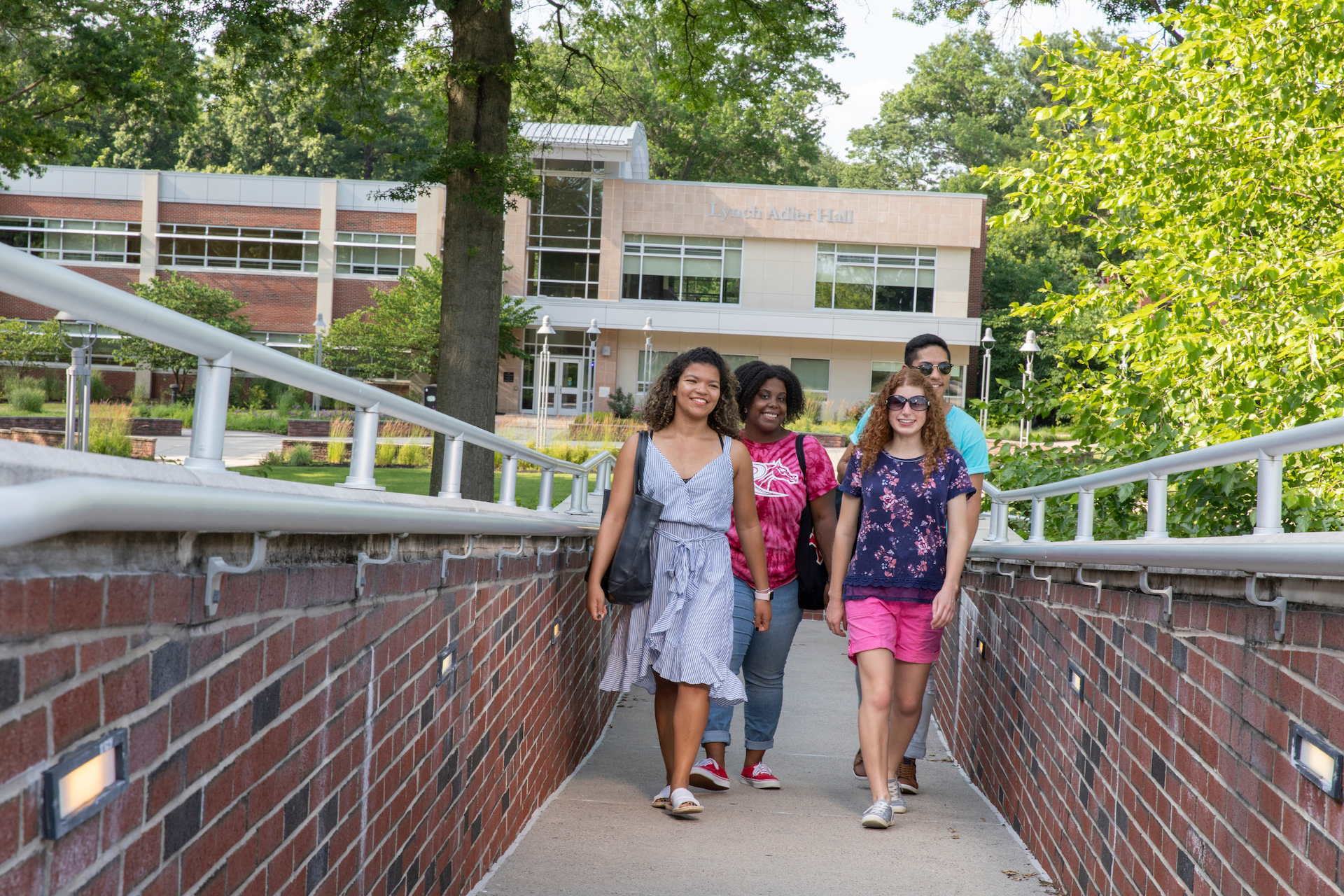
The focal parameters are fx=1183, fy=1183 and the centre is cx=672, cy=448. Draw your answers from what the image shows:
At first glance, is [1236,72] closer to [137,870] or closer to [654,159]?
[137,870]

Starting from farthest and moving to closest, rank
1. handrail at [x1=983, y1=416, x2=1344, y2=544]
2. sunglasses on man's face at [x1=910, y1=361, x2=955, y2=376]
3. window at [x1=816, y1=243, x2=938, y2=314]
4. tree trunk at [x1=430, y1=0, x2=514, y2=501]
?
window at [x1=816, y1=243, x2=938, y2=314], tree trunk at [x1=430, y1=0, x2=514, y2=501], sunglasses on man's face at [x1=910, y1=361, x2=955, y2=376], handrail at [x1=983, y1=416, x2=1344, y2=544]

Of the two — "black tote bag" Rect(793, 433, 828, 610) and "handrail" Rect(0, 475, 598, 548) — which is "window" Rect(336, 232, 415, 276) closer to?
"black tote bag" Rect(793, 433, 828, 610)

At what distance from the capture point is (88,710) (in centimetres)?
166

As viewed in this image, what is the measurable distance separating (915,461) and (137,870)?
350 centimetres

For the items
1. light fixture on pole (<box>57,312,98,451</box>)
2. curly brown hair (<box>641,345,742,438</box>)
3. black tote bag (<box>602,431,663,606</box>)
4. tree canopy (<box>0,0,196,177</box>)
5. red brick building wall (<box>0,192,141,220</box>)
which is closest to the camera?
light fixture on pole (<box>57,312,98,451</box>)

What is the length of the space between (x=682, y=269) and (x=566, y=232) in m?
4.11

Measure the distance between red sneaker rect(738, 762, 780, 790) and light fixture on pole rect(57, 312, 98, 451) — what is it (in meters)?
4.02

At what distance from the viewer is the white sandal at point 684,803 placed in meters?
4.67

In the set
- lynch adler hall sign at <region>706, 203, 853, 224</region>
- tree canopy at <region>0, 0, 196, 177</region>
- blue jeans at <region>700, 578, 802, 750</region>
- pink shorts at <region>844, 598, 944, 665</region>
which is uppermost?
lynch adler hall sign at <region>706, 203, 853, 224</region>

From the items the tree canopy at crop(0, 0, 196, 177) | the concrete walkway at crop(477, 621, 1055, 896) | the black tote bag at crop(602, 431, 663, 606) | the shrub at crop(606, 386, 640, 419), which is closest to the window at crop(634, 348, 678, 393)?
the shrub at crop(606, 386, 640, 419)

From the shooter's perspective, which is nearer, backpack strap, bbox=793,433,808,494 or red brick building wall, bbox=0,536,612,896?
red brick building wall, bbox=0,536,612,896

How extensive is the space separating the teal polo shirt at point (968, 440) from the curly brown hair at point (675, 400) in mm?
620

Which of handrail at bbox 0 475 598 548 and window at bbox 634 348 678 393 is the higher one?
window at bbox 634 348 678 393

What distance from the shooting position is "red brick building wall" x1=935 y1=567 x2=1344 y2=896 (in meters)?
2.26
